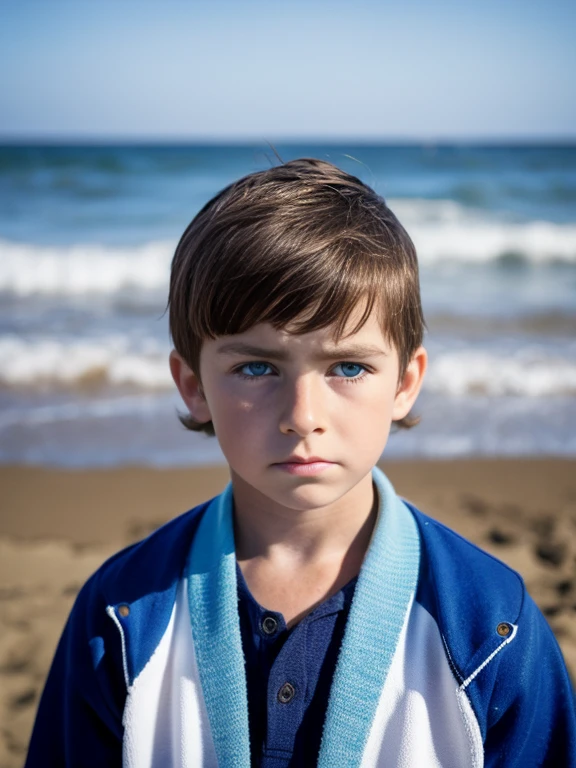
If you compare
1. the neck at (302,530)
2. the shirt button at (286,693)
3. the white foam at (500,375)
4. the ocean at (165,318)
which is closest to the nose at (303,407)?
the neck at (302,530)

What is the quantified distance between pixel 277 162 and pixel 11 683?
80.4 inches

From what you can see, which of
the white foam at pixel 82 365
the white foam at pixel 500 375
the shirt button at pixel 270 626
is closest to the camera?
the shirt button at pixel 270 626

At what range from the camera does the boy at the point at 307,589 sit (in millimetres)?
1493

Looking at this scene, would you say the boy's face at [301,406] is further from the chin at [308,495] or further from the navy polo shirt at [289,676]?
the navy polo shirt at [289,676]

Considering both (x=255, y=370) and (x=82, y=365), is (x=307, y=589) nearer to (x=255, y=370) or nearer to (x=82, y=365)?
(x=255, y=370)

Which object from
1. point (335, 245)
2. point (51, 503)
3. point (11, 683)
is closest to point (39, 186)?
point (51, 503)

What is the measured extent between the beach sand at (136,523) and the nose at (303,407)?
1827 millimetres

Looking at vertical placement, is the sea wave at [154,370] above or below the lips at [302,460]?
above

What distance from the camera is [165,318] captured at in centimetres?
766

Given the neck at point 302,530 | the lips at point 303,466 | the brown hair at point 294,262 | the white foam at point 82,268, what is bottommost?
the neck at point 302,530

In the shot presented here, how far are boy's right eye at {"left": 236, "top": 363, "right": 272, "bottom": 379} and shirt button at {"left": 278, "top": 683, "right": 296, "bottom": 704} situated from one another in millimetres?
595

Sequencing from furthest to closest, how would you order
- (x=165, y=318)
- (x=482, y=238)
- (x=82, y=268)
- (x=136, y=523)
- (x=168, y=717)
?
(x=482, y=238)
(x=82, y=268)
(x=165, y=318)
(x=136, y=523)
(x=168, y=717)

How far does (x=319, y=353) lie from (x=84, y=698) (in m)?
0.87

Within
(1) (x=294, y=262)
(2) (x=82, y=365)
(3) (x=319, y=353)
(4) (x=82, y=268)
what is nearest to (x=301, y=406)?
(3) (x=319, y=353)
